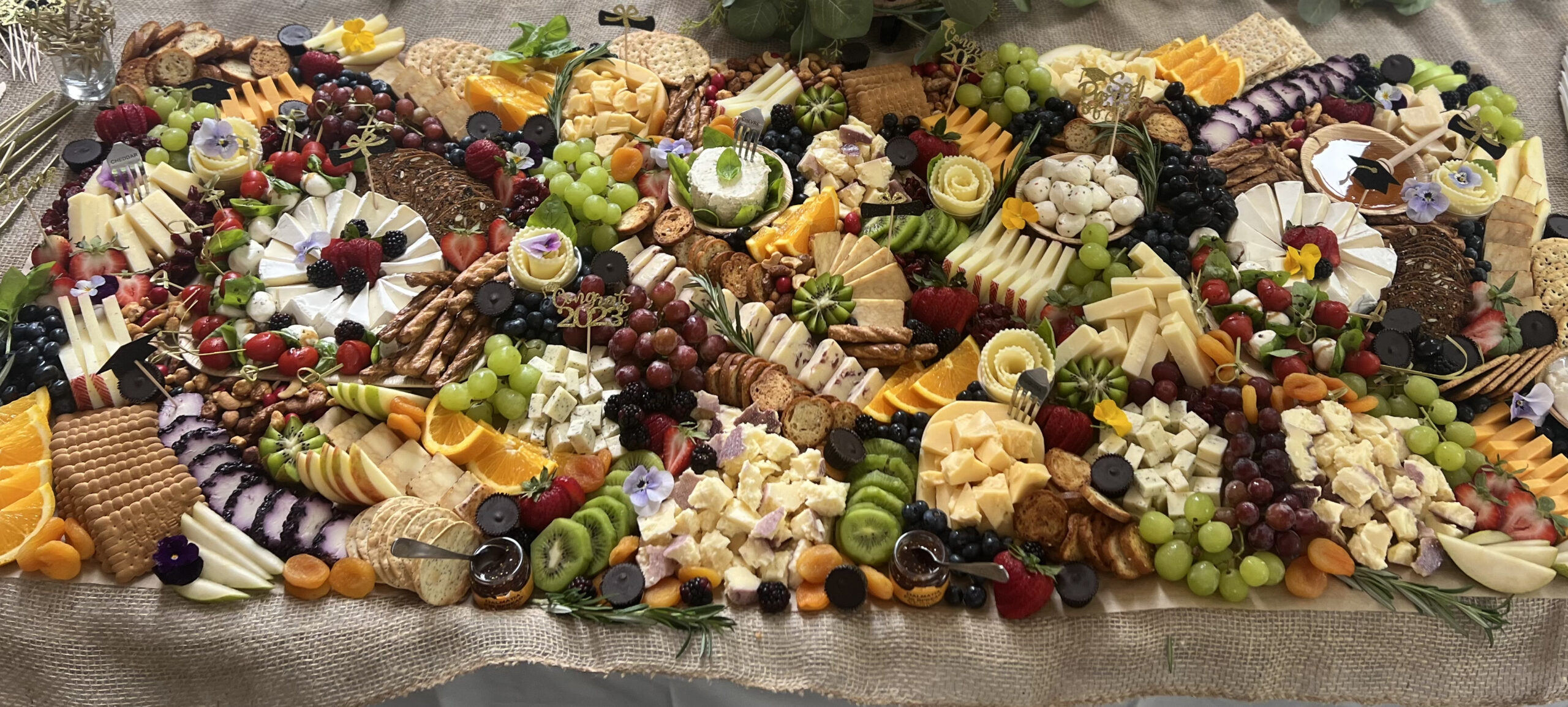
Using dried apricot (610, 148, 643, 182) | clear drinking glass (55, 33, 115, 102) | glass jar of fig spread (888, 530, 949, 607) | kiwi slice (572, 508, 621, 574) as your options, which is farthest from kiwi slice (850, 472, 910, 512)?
clear drinking glass (55, 33, 115, 102)

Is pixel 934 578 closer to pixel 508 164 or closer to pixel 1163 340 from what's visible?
pixel 1163 340

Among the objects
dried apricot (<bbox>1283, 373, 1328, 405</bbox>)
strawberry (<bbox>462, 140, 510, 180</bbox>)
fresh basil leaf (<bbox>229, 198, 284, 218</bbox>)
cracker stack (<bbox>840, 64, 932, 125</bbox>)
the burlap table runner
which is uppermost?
cracker stack (<bbox>840, 64, 932, 125</bbox>)

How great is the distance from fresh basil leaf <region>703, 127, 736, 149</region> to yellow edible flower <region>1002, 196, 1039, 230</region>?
33.0 inches

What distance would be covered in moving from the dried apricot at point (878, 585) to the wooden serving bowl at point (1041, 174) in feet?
3.79

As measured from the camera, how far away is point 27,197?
3.04m

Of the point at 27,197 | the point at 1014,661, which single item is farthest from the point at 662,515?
the point at 27,197

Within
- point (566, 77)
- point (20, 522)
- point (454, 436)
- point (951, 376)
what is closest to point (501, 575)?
point (454, 436)

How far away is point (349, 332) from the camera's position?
2648mm

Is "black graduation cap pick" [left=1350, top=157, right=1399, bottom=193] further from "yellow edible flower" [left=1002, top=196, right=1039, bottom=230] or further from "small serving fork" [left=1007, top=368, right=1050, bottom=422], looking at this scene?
"small serving fork" [left=1007, top=368, right=1050, bottom=422]

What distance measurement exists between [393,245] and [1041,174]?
1.88 m

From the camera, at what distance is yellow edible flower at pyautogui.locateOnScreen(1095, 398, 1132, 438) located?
247 centimetres

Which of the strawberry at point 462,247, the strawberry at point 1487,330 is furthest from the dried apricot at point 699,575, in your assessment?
the strawberry at point 1487,330

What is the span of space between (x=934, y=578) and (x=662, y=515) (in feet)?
2.09

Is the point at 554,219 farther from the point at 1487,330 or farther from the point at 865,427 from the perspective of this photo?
the point at 1487,330
